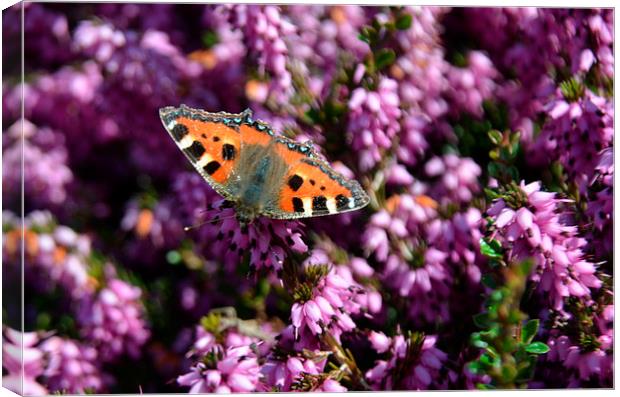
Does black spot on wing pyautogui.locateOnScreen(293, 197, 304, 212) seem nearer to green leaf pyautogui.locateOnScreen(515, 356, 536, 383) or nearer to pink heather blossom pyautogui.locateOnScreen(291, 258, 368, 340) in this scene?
pink heather blossom pyautogui.locateOnScreen(291, 258, 368, 340)

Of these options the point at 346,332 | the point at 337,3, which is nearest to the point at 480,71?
the point at 337,3

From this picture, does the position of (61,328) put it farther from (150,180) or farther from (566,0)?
(566,0)

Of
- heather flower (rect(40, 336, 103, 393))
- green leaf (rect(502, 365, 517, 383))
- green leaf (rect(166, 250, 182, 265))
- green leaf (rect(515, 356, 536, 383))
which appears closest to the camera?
green leaf (rect(502, 365, 517, 383))

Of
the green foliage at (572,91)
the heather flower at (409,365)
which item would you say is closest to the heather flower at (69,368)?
the heather flower at (409,365)

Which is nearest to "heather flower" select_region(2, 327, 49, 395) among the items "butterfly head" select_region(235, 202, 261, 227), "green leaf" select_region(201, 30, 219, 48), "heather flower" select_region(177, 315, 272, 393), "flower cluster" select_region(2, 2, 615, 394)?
"flower cluster" select_region(2, 2, 615, 394)

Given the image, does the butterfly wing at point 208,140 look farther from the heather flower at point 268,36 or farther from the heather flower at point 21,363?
the heather flower at point 21,363

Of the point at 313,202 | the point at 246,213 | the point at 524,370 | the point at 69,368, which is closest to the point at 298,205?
the point at 313,202
